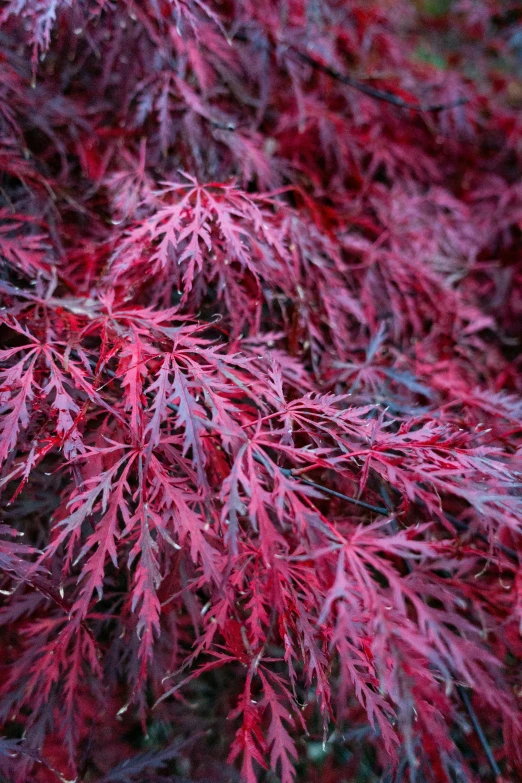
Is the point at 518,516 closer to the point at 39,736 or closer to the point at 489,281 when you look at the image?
→ the point at 39,736

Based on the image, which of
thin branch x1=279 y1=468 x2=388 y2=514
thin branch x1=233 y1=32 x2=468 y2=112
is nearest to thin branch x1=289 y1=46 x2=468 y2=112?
thin branch x1=233 y1=32 x2=468 y2=112

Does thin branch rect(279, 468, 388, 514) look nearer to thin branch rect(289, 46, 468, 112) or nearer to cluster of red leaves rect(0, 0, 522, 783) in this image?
cluster of red leaves rect(0, 0, 522, 783)

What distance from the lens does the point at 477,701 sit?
1012 mm

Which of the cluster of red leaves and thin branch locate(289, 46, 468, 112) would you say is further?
thin branch locate(289, 46, 468, 112)

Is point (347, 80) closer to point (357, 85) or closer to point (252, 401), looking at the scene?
point (357, 85)

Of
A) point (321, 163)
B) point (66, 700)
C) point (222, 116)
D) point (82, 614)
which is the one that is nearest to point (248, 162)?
point (222, 116)

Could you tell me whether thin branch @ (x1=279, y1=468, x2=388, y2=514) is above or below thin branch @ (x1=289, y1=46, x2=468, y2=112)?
below

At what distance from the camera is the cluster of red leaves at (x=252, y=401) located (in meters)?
Answer: 0.71

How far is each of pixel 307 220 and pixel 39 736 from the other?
1103 mm

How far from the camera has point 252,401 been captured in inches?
40.8

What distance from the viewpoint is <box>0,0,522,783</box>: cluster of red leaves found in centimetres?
71

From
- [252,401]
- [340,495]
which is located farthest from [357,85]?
[340,495]

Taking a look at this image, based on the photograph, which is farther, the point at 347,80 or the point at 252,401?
the point at 347,80

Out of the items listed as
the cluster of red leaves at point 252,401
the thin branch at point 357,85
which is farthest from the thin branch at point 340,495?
the thin branch at point 357,85
